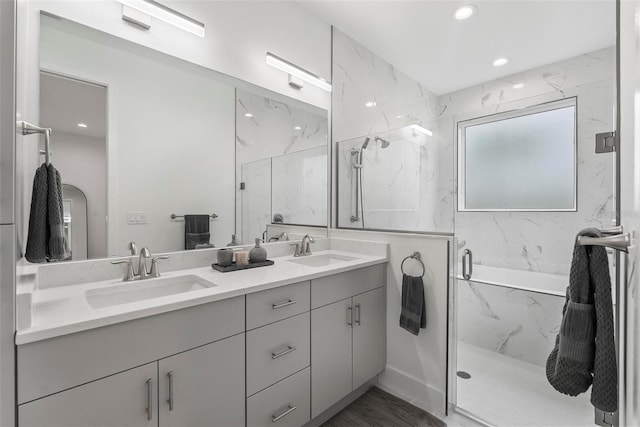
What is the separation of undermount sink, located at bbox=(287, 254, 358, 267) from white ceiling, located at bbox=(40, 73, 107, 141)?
133 cm

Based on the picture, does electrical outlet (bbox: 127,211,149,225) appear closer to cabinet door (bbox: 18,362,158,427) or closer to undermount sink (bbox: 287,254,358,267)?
cabinet door (bbox: 18,362,158,427)

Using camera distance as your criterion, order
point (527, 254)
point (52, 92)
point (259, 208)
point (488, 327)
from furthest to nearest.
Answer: point (488, 327), point (527, 254), point (259, 208), point (52, 92)

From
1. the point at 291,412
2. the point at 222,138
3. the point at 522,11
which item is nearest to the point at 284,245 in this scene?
the point at 222,138

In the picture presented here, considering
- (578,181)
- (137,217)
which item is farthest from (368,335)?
(578,181)

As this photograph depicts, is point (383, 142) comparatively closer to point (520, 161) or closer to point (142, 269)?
point (520, 161)

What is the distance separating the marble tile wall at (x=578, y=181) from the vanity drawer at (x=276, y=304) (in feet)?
3.92

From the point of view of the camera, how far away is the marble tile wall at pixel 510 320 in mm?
2320

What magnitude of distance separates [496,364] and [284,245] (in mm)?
1999

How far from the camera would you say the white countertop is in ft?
2.92

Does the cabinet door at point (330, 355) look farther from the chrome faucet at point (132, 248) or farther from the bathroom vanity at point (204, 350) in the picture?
the chrome faucet at point (132, 248)

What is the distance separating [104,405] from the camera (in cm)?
96

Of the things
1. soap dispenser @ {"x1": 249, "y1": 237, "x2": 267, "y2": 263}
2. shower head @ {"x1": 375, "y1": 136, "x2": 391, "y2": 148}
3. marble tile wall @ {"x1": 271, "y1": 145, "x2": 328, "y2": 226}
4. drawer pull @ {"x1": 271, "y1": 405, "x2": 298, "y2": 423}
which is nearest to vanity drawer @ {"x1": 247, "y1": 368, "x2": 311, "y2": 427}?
drawer pull @ {"x1": 271, "y1": 405, "x2": 298, "y2": 423}

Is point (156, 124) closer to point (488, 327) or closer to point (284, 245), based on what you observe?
point (284, 245)

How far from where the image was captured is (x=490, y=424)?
67.8 inches
